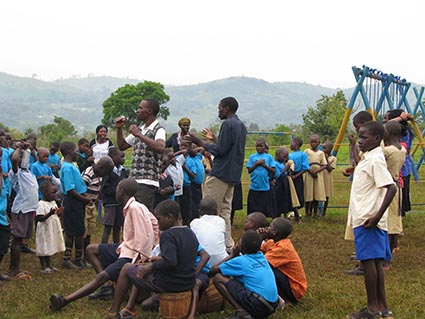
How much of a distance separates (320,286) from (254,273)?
137cm

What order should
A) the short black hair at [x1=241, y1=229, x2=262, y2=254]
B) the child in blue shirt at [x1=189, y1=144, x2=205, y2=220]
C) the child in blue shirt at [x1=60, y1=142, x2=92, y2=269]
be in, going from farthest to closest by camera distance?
the child in blue shirt at [x1=189, y1=144, x2=205, y2=220], the child in blue shirt at [x1=60, y1=142, x2=92, y2=269], the short black hair at [x1=241, y1=229, x2=262, y2=254]

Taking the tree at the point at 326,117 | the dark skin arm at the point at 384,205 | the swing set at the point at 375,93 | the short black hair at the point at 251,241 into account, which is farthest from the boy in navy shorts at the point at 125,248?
the tree at the point at 326,117

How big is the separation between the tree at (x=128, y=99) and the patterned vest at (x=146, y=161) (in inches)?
2193

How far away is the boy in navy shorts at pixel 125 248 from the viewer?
5289 millimetres

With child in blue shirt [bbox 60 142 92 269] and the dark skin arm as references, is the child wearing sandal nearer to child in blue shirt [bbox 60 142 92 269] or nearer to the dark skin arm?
child in blue shirt [bbox 60 142 92 269]

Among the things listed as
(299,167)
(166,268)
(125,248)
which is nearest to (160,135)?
(125,248)

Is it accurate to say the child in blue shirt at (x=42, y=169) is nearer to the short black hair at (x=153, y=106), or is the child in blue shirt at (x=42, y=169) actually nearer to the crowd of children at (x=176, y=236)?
the crowd of children at (x=176, y=236)

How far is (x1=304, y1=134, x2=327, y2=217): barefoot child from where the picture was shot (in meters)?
11.0

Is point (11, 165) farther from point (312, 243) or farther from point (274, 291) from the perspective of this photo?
point (312, 243)

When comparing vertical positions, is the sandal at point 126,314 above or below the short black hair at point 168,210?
below

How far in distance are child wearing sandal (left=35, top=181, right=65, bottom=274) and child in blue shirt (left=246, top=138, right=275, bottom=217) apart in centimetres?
366

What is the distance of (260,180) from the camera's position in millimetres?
9938

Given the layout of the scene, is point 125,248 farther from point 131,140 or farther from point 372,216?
point 372,216

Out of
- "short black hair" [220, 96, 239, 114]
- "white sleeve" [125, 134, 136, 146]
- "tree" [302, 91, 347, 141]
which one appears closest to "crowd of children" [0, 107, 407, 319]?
"white sleeve" [125, 134, 136, 146]
